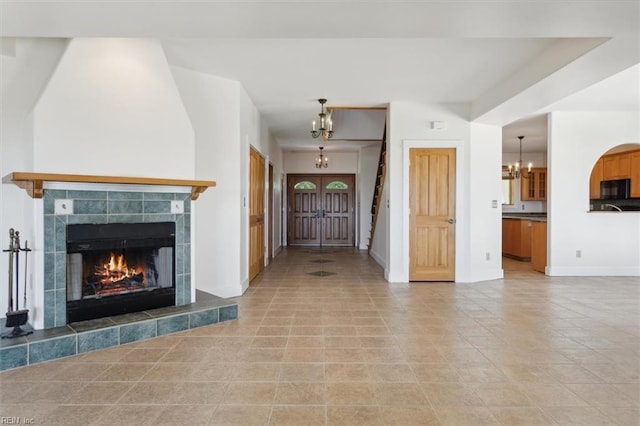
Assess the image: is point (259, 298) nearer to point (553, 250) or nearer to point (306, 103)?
point (306, 103)

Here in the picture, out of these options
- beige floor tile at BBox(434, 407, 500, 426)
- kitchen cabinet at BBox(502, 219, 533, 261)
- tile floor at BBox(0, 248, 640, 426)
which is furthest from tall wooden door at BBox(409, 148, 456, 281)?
beige floor tile at BBox(434, 407, 500, 426)

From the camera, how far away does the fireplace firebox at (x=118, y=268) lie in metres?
3.09

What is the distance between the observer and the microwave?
7850mm

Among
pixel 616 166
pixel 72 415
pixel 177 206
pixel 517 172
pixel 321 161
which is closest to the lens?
pixel 72 415

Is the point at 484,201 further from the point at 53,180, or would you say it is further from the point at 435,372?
the point at 53,180

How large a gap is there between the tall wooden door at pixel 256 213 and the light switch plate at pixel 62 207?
2682 millimetres

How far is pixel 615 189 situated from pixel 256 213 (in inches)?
307

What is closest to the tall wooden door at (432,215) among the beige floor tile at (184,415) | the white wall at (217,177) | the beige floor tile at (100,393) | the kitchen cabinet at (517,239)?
the white wall at (217,177)

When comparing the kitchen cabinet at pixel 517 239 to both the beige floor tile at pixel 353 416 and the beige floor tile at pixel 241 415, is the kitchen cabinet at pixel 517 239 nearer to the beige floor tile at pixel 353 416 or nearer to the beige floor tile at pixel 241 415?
the beige floor tile at pixel 353 416

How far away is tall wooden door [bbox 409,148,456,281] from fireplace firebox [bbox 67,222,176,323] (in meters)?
3.59

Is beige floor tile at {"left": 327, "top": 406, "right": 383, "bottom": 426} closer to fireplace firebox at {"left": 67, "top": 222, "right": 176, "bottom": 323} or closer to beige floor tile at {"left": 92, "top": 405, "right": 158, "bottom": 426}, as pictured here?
beige floor tile at {"left": 92, "top": 405, "right": 158, "bottom": 426}

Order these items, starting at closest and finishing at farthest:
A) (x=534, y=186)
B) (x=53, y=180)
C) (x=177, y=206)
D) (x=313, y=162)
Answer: (x=53, y=180), (x=177, y=206), (x=534, y=186), (x=313, y=162)

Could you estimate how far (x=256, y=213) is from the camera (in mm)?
6090

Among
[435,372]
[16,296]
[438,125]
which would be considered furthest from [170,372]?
[438,125]
